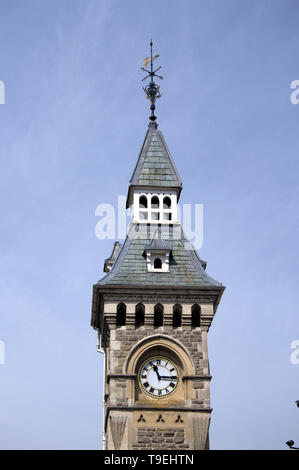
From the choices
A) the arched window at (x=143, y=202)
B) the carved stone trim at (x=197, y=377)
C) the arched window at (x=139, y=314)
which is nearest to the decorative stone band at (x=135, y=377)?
the carved stone trim at (x=197, y=377)

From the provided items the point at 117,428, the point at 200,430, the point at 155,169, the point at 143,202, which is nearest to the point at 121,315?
the point at 117,428

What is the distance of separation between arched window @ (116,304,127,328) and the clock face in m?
2.05

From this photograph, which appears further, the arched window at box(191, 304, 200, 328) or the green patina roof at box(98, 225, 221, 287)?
the green patina roof at box(98, 225, 221, 287)

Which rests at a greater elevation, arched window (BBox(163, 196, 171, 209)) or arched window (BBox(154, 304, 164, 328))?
arched window (BBox(163, 196, 171, 209))

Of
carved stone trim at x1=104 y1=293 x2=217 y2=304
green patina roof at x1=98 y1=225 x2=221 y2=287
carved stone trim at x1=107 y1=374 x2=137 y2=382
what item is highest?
green patina roof at x1=98 y1=225 x2=221 y2=287

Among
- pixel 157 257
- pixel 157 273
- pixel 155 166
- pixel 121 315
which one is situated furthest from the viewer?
pixel 155 166

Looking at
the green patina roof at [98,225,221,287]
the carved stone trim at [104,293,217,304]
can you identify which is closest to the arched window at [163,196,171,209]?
the green patina roof at [98,225,221,287]

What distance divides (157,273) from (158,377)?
4864 millimetres

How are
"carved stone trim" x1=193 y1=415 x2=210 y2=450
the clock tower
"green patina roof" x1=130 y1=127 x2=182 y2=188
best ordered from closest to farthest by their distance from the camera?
"carved stone trim" x1=193 y1=415 x2=210 y2=450, the clock tower, "green patina roof" x1=130 y1=127 x2=182 y2=188

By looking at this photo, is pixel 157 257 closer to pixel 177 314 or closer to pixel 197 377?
pixel 177 314

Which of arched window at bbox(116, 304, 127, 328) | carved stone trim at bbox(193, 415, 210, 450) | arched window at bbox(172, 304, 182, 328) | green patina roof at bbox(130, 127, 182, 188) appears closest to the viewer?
carved stone trim at bbox(193, 415, 210, 450)

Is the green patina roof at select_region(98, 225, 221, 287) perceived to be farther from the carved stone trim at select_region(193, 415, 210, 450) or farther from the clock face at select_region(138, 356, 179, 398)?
the carved stone trim at select_region(193, 415, 210, 450)

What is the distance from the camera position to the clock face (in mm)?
38781

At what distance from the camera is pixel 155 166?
45.2m
